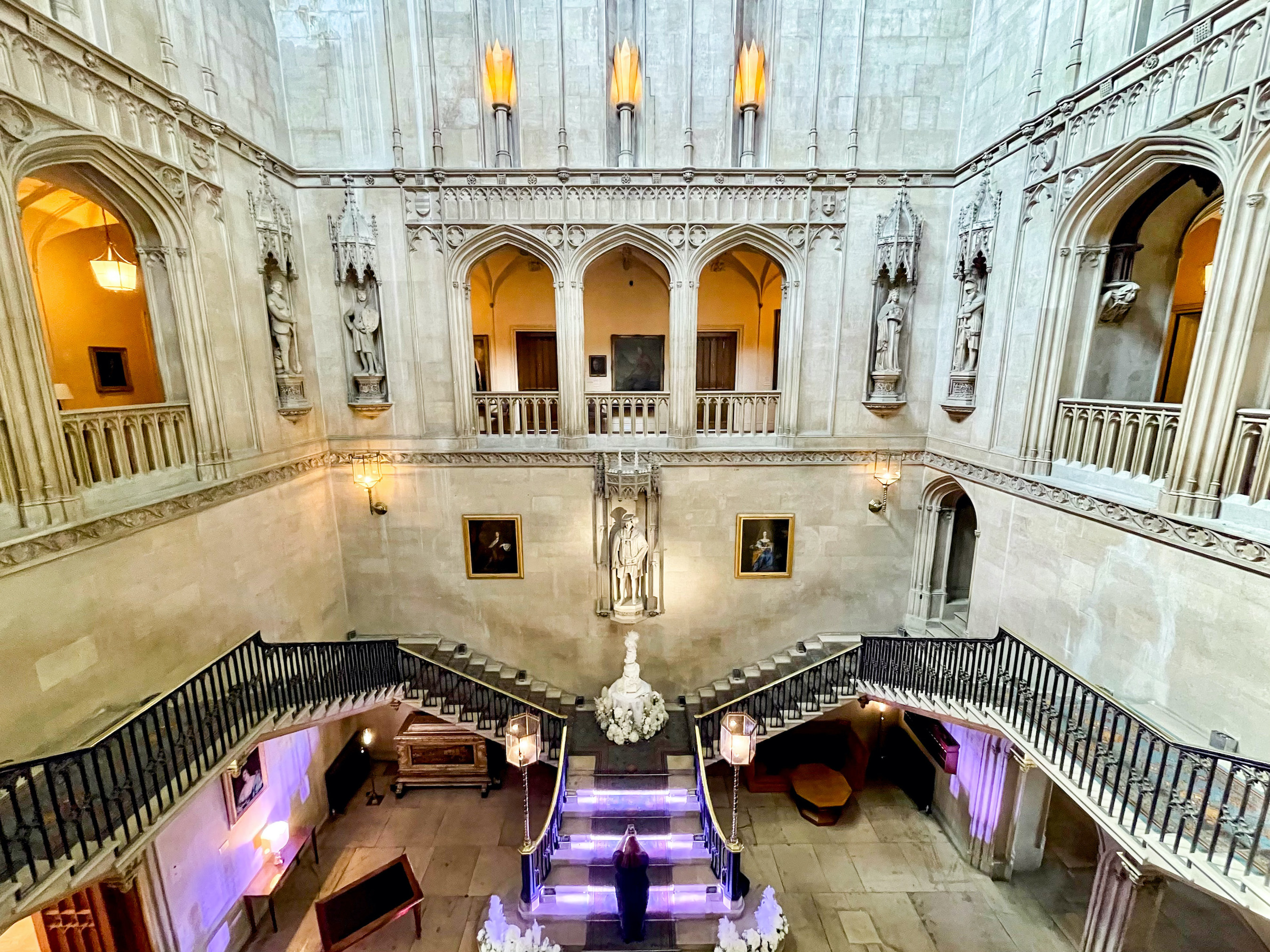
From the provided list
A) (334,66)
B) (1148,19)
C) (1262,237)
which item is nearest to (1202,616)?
(1262,237)

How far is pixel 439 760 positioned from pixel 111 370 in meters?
8.23

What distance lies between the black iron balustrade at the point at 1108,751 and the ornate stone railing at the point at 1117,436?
7.32ft

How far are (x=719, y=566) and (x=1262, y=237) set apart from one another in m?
7.41

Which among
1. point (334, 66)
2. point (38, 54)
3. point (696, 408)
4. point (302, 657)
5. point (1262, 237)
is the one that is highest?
point (334, 66)

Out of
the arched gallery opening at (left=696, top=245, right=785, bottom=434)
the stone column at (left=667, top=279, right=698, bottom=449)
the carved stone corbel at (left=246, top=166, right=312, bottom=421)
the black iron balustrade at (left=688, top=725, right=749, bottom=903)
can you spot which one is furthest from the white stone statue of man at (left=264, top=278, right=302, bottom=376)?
the black iron balustrade at (left=688, top=725, right=749, bottom=903)

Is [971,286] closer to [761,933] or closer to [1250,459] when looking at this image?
[1250,459]

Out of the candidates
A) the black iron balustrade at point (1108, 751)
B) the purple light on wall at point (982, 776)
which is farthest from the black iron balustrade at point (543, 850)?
the purple light on wall at point (982, 776)

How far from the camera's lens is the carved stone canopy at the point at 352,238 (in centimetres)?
855

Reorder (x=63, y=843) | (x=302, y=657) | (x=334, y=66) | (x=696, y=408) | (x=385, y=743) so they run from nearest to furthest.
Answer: (x=63, y=843)
(x=302, y=657)
(x=334, y=66)
(x=696, y=408)
(x=385, y=743)

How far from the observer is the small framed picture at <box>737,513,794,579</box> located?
381 inches

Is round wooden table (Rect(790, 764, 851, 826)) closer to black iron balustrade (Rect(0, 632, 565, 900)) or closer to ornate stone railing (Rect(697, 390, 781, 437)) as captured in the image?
black iron balustrade (Rect(0, 632, 565, 900))

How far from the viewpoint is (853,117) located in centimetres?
859

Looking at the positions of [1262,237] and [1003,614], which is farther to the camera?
[1003,614]

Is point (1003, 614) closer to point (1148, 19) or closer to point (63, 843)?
point (1148, 19)
